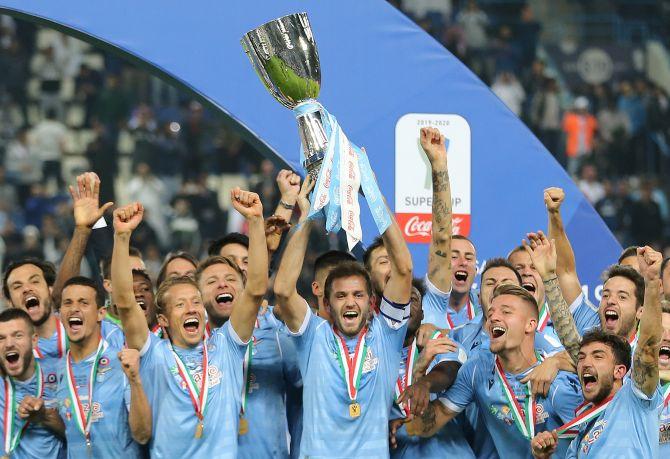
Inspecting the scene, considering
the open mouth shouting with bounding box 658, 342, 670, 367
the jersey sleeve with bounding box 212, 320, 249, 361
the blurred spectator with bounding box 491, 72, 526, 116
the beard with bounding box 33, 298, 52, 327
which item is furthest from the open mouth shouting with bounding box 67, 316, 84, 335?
the blurred spectator with bounding box 491, 72, 526, 116

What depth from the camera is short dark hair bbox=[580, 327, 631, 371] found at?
20.9 ft

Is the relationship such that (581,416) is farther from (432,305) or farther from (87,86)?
(87,86)

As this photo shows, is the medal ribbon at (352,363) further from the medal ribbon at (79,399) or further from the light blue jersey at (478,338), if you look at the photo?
the medal ribbon at (79,399)

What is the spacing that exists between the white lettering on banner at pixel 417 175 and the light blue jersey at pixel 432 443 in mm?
1624

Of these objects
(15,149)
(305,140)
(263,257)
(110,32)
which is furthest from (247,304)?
(15,149)

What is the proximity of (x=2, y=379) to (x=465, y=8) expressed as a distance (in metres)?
12.7

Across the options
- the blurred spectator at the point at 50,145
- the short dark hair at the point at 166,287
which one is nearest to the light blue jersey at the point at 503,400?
the short dark hair at the point at 166,287

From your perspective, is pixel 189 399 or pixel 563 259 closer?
pixel 189 399

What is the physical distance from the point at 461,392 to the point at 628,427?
884 mm

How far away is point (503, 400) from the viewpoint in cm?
668

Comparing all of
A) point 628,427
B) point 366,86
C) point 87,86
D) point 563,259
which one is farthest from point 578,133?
point 628,427

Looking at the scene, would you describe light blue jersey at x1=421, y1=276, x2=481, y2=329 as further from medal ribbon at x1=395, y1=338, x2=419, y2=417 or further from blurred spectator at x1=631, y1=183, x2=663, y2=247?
blurred spectator at x1=631, y1=183, x2=663, y2=247

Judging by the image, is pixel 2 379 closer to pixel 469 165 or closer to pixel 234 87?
pixel 234 87

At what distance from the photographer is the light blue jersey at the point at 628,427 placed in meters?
6.23
